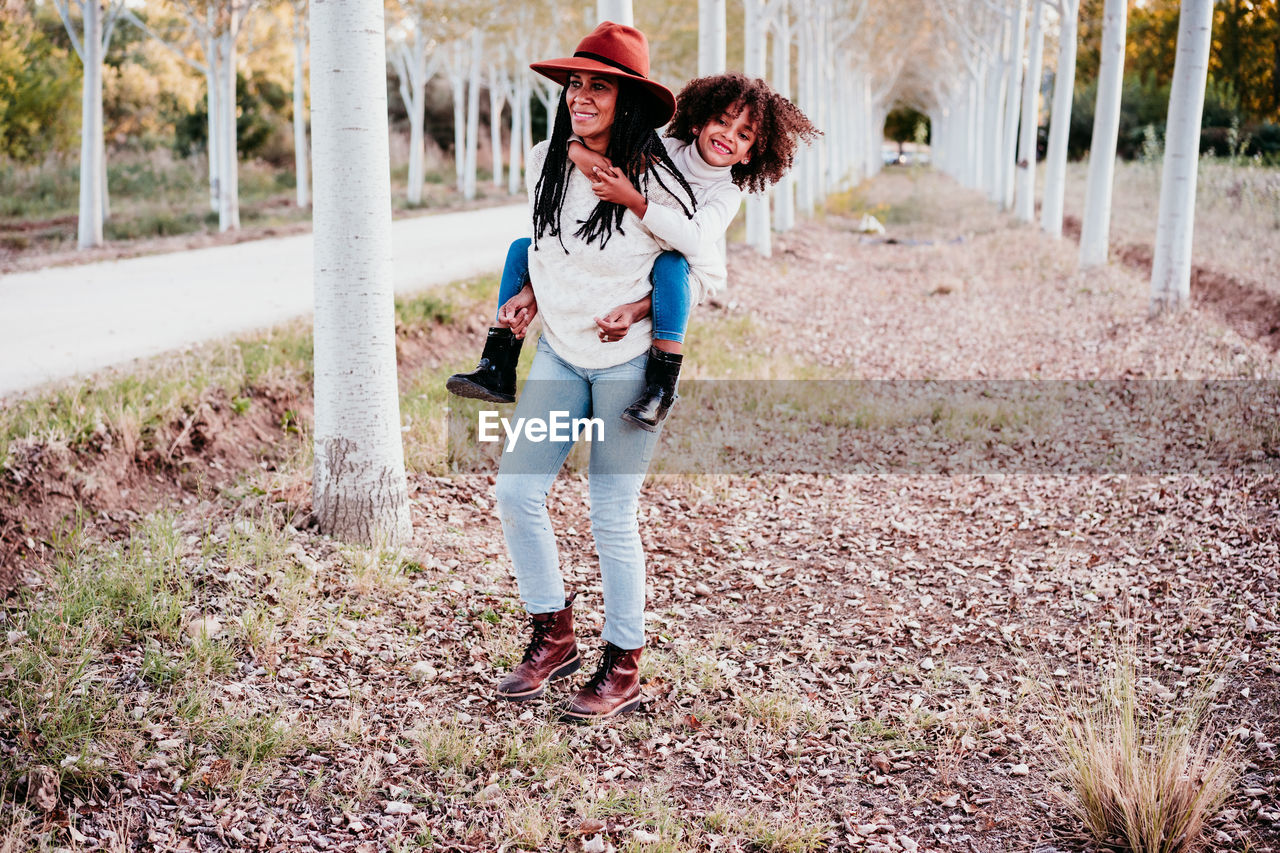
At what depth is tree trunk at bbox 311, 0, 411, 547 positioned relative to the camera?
4.48 m

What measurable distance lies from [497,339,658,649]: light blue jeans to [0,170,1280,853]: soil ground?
0.64m

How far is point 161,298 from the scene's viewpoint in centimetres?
968

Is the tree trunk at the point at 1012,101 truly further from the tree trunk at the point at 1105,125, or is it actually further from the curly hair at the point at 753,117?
the curly hair at the point at 753,117

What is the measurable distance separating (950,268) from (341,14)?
43.4 feet

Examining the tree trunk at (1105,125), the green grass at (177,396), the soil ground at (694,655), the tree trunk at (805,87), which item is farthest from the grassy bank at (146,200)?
the tree trunk at (1105,125)

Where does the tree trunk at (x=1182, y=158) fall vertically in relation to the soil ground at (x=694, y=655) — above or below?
above

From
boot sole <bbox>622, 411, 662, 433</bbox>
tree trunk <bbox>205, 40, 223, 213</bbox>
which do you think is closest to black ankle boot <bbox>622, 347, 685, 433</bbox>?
boot sole <bbox>622, 411, 662, 433</bbox>

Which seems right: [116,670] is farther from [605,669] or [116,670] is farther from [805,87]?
[805,87]

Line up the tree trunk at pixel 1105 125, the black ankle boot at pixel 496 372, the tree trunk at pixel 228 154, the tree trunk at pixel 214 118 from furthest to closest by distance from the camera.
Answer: the tree trunk at pixel 214 118 < the tree trunk at pixel 228 154 < the tree trunk at pixel 1105 125 < the black ankle boot at pixel 496 372

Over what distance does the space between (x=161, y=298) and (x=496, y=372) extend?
24.4ft

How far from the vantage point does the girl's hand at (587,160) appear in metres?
3.21

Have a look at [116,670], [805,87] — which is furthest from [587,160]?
[805,87]

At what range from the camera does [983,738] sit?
12.4 feet

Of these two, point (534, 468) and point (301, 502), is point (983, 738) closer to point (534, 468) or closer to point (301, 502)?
point (534, 468)
